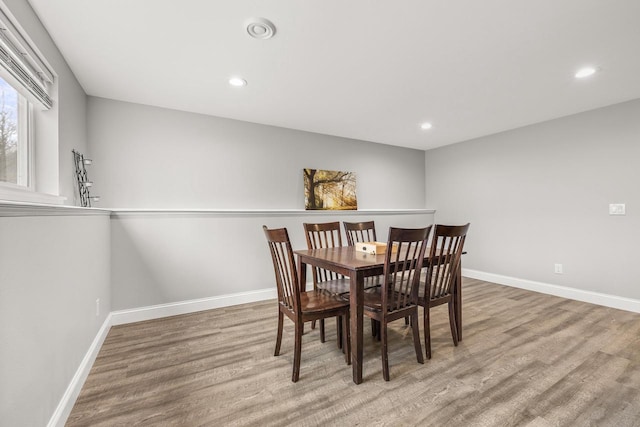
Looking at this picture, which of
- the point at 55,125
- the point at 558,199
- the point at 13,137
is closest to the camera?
the point at 13,137

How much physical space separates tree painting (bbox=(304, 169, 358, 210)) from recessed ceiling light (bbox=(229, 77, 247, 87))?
1689mm

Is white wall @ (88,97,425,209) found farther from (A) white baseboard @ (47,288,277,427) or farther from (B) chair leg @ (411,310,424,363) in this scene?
(B) chair leg @ (411,310,424,363)

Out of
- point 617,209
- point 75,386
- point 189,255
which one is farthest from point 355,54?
point 617,209

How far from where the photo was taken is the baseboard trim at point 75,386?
1.41 m

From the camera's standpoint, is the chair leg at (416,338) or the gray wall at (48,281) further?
the chair leg at (416,338)

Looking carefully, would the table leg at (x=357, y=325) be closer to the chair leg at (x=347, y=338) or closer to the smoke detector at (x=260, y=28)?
the chair leg at (x=347, y=338)

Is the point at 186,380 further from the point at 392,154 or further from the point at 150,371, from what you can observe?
the point at 392,154

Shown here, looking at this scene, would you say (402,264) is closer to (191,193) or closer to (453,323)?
(453,323)

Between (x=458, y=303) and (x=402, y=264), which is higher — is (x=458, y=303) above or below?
below

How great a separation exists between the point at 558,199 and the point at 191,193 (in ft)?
15.4

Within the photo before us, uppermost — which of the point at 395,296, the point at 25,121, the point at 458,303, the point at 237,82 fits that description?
the point at 237,82

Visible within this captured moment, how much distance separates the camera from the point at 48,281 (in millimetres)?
1364

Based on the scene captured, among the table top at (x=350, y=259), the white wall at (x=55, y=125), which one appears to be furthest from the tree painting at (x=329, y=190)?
the white wall at (x=55, y=125)

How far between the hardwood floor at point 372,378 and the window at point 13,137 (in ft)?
4.57
